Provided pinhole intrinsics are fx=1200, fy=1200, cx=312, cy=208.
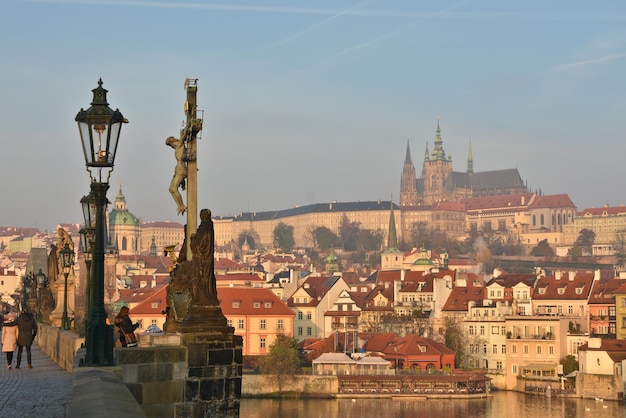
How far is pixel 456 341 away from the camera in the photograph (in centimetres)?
8988

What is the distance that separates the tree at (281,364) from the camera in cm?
7744

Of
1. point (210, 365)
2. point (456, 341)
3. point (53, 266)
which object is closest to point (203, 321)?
point (210, 365)

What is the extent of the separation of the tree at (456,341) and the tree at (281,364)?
13284mm

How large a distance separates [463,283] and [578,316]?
17.6 metres

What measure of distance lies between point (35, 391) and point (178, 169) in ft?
17.0

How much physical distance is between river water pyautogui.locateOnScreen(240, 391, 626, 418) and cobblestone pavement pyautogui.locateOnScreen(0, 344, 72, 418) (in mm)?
43763

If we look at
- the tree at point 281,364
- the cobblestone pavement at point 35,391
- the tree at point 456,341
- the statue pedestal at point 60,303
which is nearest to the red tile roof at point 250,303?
the tree at point 281,364

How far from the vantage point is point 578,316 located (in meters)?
90.7

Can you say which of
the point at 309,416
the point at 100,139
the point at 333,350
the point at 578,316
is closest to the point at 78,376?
the point at 100,139

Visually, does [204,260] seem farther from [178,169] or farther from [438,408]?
[438,408]

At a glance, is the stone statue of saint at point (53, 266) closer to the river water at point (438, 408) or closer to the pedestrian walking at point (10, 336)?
the pedestrian walking at point (10, 336)

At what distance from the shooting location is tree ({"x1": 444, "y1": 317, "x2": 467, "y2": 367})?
8856cm

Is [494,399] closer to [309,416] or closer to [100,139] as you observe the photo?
[309,416]

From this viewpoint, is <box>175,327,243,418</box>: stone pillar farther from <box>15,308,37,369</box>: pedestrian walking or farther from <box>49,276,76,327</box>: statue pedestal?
<box>49,276,76,327</box>: statue pedestal
